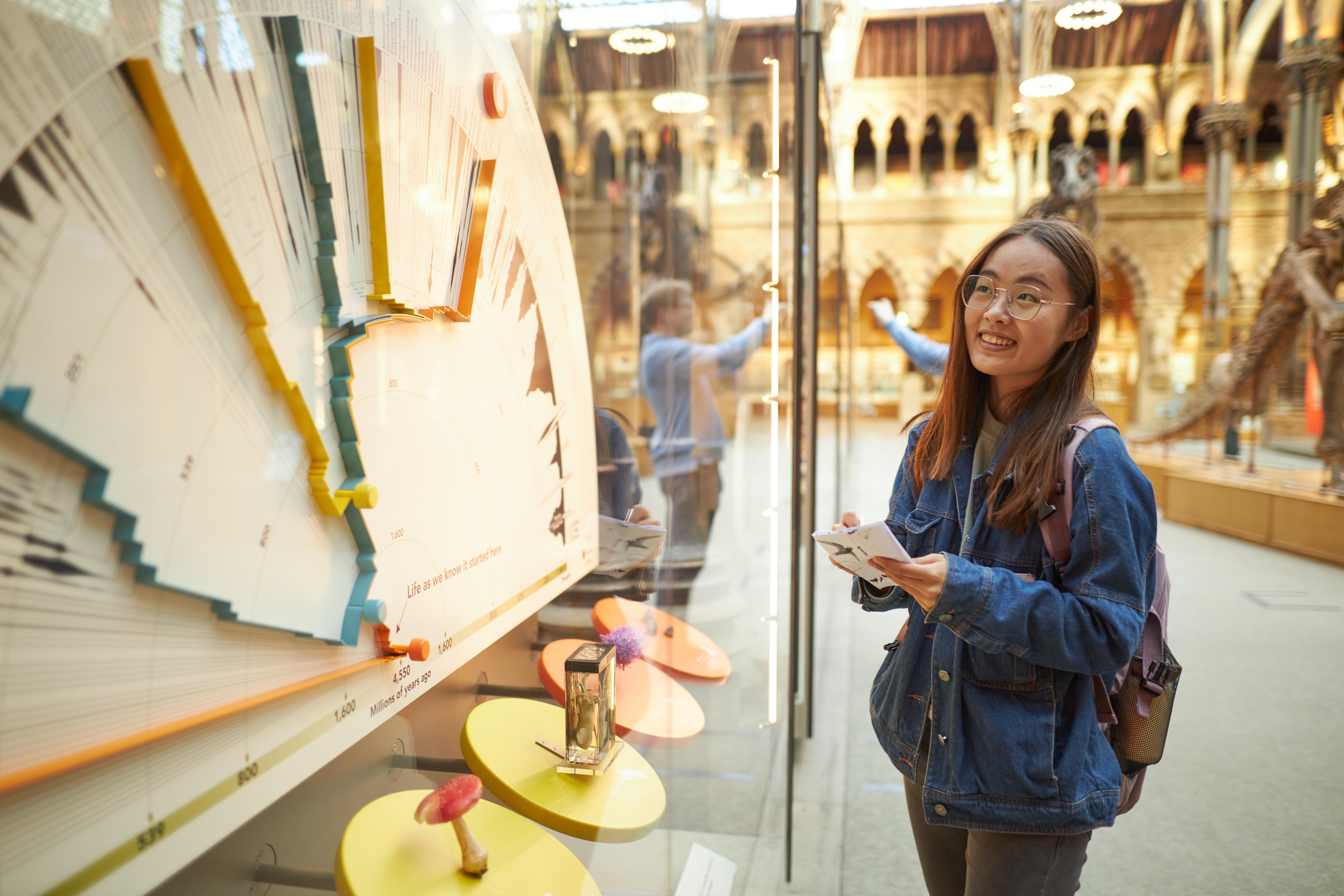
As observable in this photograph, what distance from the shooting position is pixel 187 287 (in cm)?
39

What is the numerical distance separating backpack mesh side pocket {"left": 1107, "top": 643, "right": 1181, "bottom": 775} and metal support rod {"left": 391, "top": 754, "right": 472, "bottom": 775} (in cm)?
91

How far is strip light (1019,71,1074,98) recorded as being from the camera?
13.6 metres

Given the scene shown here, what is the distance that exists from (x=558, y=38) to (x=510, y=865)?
2.57 feet

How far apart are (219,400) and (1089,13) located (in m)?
16.3

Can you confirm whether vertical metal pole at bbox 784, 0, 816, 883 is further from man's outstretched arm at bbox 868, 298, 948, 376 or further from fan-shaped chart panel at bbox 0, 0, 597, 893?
fan-shaped chart panel at bbox 0, 0, 597, 893

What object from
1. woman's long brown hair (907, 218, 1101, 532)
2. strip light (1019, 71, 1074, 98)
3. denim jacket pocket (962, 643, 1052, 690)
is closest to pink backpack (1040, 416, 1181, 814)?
denim jacket pocket (962, 643, 1052, 690)

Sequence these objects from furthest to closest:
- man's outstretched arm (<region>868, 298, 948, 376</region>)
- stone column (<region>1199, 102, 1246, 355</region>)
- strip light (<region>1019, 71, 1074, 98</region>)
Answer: strip light (<region>1019, 71, 1074, 98</region>) < stone column (<region>1199, 102, 1246, 355</region>) < man's outstretched arm (<region>868, 298, 948, 376</region>)

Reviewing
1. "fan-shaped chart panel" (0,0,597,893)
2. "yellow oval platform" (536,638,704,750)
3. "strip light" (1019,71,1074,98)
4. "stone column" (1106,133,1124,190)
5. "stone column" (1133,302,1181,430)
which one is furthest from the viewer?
"stone column" (1133,302,1181,430)

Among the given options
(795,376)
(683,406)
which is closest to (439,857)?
(683,406)

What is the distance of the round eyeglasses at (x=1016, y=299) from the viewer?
1099 millimetres

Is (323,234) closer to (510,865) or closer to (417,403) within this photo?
(417,403)

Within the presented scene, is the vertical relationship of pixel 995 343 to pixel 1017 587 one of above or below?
above

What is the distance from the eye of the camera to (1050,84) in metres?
13.7

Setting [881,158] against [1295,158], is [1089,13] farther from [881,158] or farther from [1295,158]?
[881,158]
